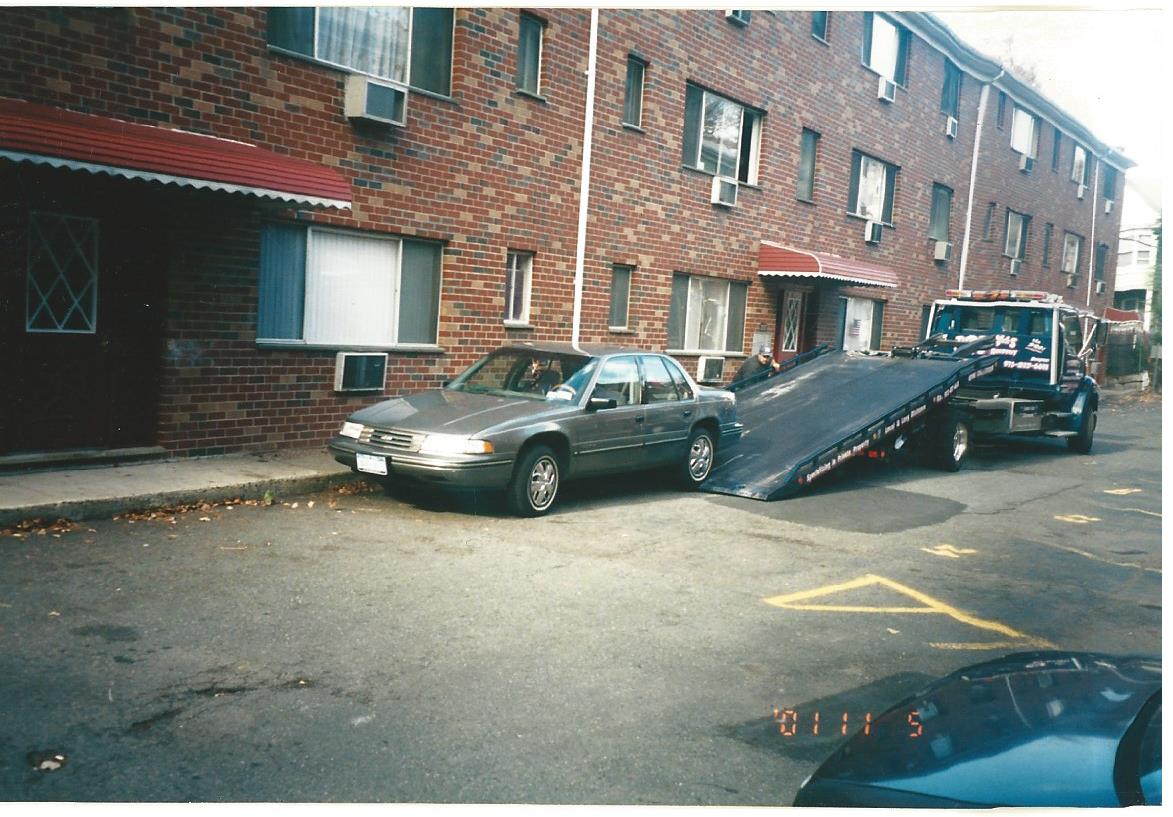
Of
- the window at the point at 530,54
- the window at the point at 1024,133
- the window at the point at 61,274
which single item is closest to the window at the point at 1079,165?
the window at the point at 1024,133

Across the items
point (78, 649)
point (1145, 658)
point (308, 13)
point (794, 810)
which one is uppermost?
point (308, 13)

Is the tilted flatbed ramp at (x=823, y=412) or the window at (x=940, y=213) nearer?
the tilted flatbed ramp at (x=823, y=412)

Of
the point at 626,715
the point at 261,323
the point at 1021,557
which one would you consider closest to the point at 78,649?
the point at 626,715

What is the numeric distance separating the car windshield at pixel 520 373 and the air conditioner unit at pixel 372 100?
3425mm

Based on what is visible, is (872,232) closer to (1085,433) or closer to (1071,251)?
(1085,433)

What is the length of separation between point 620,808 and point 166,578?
3.92 meters

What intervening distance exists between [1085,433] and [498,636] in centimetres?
1436

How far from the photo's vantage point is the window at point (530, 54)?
13719mm

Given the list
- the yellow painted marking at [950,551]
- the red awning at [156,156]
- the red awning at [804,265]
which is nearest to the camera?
the red awning at [156,156]

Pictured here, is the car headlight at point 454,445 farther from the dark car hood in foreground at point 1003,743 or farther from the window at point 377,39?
the dark car hood in foreground at point 1003,743

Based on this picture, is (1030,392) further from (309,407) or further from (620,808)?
(620,808)

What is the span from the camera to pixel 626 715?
454 centimetres

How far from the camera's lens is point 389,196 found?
39.5 feet

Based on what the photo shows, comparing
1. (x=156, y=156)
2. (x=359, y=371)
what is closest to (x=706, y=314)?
(x=359, y=371)
